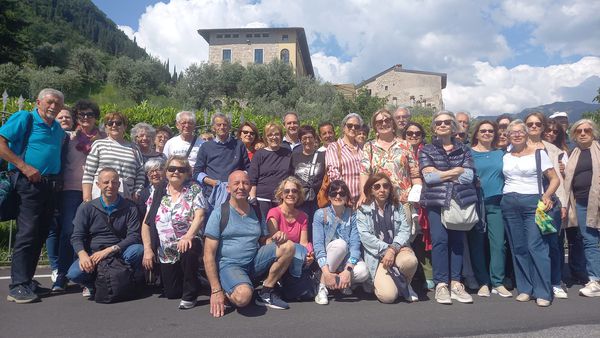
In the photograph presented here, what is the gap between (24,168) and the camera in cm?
412

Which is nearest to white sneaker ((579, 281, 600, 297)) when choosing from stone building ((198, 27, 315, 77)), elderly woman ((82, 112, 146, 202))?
elderly woman ((82, 112, 146, 202))

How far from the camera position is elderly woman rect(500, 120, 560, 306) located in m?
4.51

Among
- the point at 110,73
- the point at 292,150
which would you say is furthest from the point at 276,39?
the point at 292,150

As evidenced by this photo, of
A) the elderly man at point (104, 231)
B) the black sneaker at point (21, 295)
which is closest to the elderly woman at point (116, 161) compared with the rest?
the elderly man at point (104, 231)

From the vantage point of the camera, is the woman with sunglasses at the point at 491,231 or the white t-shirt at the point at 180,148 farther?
the white t-shirt at the point at 180,148

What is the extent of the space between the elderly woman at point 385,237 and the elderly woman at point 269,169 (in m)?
1.11

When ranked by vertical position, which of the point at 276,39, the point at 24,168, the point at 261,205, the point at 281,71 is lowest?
the point at 261,205

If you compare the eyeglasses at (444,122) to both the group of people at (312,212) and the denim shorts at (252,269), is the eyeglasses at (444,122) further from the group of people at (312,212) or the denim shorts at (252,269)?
the denim shorts at (252,269)

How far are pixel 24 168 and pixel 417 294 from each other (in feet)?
14.6

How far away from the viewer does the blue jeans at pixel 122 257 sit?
14.1 feet

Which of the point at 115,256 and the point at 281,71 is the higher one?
the point at 281,71

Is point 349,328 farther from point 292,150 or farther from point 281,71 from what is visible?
point 281,71

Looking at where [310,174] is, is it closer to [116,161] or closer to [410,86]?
[116,161]

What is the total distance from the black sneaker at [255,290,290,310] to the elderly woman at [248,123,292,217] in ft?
3.44
